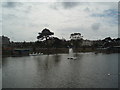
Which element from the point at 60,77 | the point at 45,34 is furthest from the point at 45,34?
the point at 60,77

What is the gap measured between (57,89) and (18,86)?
325 centimetres

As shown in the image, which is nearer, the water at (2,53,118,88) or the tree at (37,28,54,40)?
the water at (2,53,118,88)

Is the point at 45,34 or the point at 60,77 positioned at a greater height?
the point at 45,34

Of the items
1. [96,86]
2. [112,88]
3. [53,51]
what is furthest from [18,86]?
[53,51]

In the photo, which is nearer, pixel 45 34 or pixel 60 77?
pixel 60 77

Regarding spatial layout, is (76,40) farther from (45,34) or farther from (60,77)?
(60,77)

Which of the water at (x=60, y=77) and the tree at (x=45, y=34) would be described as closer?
the water at (x=60, y=77)

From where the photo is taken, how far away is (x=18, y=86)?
12750 mm

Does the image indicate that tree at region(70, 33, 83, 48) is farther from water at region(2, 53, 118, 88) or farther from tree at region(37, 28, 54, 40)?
water at region(2, 53, 118, 88)

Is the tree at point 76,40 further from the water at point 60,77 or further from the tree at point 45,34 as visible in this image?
the water at point 60,77

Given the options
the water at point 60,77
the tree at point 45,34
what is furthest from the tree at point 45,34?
the water at point 60,77

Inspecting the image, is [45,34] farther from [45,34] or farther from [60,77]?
[60,77]

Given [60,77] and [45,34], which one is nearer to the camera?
[60,77]

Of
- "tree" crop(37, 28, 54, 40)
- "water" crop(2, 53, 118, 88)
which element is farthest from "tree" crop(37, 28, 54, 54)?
"water" crop(2, 53, 118, 88)
